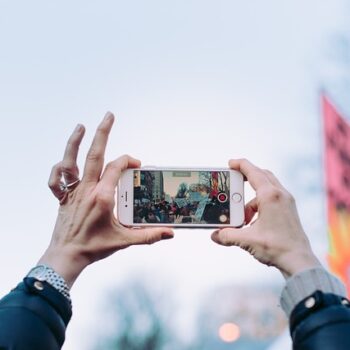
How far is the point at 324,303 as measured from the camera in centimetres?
79

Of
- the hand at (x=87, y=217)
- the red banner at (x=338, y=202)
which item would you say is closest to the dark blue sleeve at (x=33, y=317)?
the hand at (x=87, y=217)

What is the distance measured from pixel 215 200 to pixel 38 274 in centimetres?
42

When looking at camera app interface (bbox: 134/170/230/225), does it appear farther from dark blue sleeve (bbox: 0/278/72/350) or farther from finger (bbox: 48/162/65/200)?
dark blue sleeve (bbox: 0/278/72/350)

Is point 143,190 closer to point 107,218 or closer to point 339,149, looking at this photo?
point 107,218

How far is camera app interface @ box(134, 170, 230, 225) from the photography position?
1237 millimetres

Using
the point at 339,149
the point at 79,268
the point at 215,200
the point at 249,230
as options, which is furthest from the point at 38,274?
the point at 339,149

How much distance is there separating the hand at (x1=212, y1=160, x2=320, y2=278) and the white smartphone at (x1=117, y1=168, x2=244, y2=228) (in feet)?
0.38

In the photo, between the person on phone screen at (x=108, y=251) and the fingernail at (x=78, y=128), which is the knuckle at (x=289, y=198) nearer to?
the person on phone screen at (x=108, y=251)

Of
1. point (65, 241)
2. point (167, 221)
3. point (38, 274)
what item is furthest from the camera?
point (167, 221)

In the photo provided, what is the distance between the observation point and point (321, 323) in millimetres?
752

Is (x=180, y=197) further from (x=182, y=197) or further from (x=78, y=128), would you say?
(x=78, y=128)

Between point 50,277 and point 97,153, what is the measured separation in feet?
0.87

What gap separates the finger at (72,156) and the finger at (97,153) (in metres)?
0.02

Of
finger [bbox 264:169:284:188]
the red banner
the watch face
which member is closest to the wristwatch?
the watch face
